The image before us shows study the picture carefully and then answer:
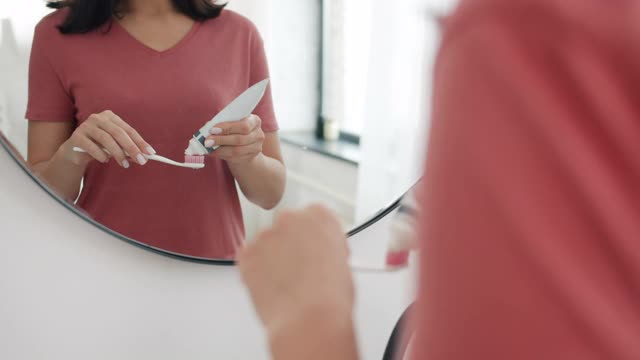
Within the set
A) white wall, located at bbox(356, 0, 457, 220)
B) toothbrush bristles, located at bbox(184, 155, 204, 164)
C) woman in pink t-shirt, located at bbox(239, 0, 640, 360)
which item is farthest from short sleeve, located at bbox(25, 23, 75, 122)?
woman in pink t-shirt, located at bbox(239, 0, 640, 360)

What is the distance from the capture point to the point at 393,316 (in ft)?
2.57

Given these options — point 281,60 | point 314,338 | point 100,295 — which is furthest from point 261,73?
point 314,338

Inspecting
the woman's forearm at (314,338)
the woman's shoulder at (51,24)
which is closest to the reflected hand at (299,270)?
the woman's forearm at (314,338)

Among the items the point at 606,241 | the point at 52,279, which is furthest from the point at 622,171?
the point at 52,279

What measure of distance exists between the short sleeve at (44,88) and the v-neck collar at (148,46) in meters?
0.06

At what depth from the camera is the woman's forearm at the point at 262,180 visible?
2.10ft

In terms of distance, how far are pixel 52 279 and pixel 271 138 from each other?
30 centimetres

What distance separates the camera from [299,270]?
26 cm

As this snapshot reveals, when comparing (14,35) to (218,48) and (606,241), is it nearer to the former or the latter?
(218,48)

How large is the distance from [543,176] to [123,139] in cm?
50

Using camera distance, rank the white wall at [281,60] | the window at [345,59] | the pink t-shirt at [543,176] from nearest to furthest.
Answer: the pink t-shirt at [543,176], the white wall at [281,60], the window at [345,59]

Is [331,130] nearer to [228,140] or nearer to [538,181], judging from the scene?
[228,140]

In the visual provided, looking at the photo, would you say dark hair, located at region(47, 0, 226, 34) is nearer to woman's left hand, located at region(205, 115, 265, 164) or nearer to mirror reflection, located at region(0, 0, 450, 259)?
mirror reflection, located at region(0, 0, 450, 259)

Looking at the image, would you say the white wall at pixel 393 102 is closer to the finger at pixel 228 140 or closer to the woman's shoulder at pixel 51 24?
the finger at pixel 228 140
